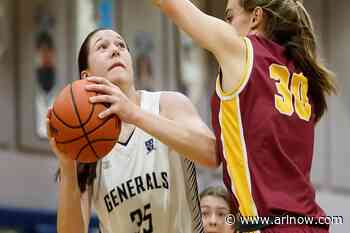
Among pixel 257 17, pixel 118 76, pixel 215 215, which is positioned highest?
pixel 257 17

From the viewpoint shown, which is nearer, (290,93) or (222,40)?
(222,40)

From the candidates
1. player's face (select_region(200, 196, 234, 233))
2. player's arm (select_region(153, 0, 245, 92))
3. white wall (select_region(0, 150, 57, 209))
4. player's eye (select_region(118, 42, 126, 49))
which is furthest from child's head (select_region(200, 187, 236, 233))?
white wall (select_region(0, 150, 57, 209))

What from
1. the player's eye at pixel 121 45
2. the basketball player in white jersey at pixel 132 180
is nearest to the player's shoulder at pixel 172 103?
the basketball player in white jersey at pixel 132 180

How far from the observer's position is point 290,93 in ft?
12.7

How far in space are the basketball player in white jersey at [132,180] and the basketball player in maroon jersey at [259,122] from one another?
85 centimetres

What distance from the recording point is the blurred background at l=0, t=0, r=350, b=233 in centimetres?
959

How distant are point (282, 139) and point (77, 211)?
1496 millimetres

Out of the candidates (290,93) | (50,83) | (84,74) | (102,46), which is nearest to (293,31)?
(290,93)

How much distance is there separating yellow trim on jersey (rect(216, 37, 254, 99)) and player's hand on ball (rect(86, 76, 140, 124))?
0.40 meters

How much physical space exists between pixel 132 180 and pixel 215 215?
0.78 metres

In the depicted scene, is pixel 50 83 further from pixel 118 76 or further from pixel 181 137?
pixel 181 137

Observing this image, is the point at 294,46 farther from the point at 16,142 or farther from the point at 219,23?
the point at 16,142

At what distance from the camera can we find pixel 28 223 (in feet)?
30.0

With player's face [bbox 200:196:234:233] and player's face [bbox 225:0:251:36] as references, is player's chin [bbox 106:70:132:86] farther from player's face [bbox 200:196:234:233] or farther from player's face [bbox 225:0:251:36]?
→ player's face [bbox 200:196:234:233]
